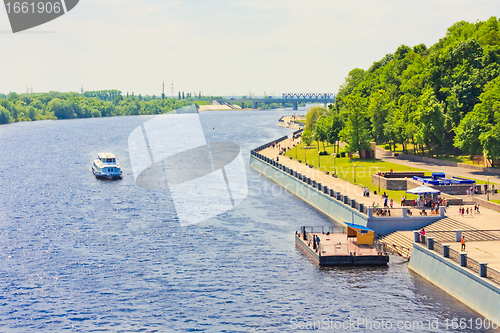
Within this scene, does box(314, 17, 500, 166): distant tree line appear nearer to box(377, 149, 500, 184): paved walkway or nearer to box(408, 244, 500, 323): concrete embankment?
box(377, 149, 500, 184): paved walkway

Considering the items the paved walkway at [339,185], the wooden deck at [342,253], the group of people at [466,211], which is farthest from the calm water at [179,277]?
the group of people at [466,211]

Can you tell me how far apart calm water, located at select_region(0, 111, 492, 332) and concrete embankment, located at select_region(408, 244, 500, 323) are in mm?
747

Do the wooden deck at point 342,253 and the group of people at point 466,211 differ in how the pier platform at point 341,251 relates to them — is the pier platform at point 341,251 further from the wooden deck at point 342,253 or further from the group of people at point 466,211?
the group of people at point 466,211

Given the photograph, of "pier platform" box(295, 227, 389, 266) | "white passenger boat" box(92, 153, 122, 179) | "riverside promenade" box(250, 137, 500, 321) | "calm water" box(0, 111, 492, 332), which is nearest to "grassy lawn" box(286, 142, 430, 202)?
"riverside promenade" box(250, 137, 500, 321)

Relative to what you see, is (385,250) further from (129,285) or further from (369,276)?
(129,285)

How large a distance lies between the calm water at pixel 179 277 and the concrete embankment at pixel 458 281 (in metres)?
0.75

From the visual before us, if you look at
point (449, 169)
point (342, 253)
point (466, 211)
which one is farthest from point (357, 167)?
point (342, 253)

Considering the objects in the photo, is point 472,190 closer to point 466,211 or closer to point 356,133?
point 466,211

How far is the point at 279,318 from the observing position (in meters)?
37.8

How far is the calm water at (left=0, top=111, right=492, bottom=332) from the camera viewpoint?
3781 cm

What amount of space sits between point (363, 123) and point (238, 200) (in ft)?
124

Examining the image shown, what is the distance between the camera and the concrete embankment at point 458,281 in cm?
3528

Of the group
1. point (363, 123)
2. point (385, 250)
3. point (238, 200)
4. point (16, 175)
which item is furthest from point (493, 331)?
point (16, 175)

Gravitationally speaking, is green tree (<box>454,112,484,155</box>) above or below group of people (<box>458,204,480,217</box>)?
above
